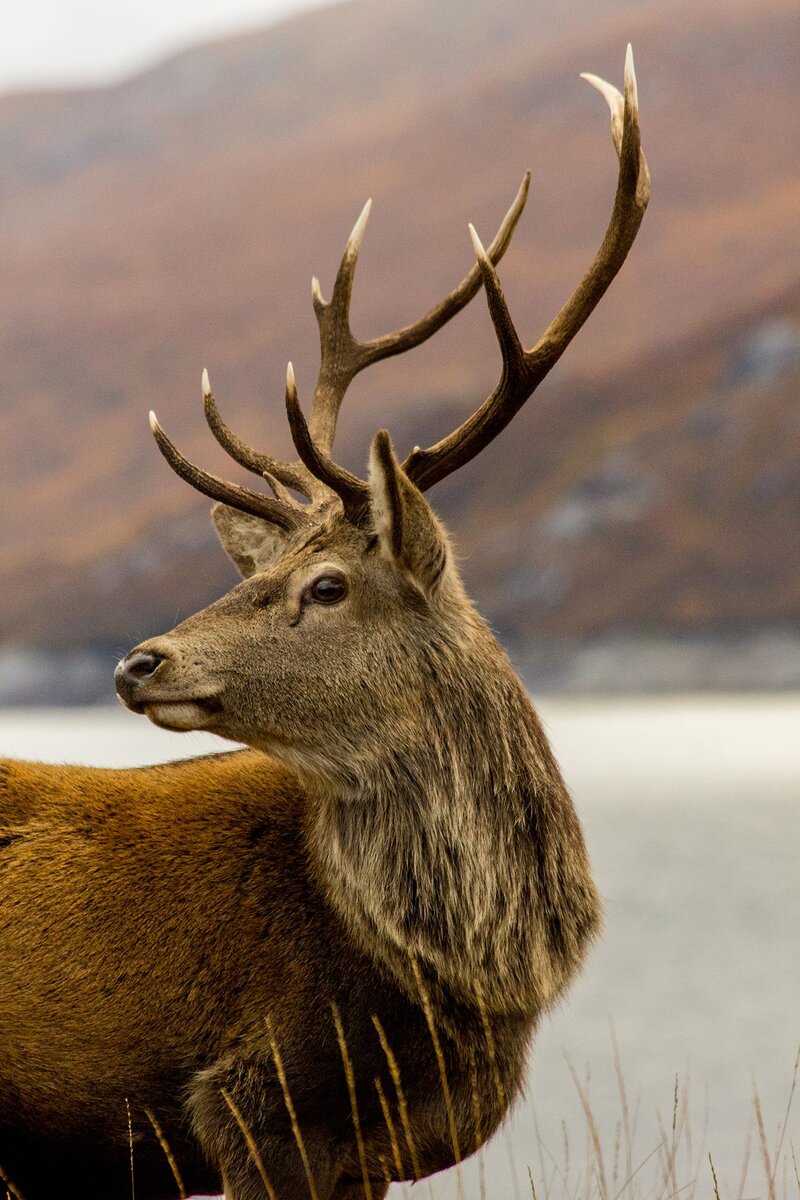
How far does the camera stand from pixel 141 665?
195 inches

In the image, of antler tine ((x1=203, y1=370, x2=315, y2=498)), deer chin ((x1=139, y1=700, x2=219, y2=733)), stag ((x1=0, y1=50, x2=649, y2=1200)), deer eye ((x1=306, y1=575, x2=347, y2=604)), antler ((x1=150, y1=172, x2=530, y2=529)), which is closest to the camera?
stag ((x1=0, y1=50, x2=649, y2=1200))

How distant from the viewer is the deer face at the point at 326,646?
508cm

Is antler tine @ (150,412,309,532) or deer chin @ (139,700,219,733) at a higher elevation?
antler tine @ (150,412,309,532)

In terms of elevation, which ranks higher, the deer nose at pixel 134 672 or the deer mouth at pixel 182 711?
the deer nose at pixel 134 672

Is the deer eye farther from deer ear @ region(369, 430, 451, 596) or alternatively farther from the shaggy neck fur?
the shaggy neck fur

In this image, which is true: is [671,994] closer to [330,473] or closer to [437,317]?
[437,317]

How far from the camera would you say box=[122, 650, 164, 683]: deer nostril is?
4.94 m

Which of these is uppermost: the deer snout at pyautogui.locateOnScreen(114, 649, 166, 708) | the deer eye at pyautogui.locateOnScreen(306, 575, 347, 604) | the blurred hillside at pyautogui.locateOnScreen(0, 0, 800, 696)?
the blurred hillside at pyautogui.locateOnScreen(0, 0, 800, 696)

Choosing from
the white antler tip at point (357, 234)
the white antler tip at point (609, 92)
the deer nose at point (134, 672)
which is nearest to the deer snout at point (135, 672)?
the deer nose at point (134, 672)

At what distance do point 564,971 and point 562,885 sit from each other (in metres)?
0.27

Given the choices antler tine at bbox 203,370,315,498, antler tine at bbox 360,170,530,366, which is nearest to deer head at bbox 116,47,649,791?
antler tine at bbox 203,370,315,498

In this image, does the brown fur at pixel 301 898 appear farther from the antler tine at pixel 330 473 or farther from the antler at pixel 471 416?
the antler at pixel 471 416

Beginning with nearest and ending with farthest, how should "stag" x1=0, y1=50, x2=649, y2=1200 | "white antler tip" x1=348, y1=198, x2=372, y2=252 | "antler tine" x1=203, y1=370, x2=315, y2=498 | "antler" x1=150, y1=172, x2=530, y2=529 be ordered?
1. "stag" x1=0, y1=50, x2=649, y2=1200
2. "antler" x1=150, y1=172, x2=530, y2=529
3. "antler tine" x1=203, y1=370, x2=315, y2=498
4. "white antler tip" x1=348, y1=198, x2=372, y2=252

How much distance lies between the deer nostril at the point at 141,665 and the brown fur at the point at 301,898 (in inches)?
0.6
